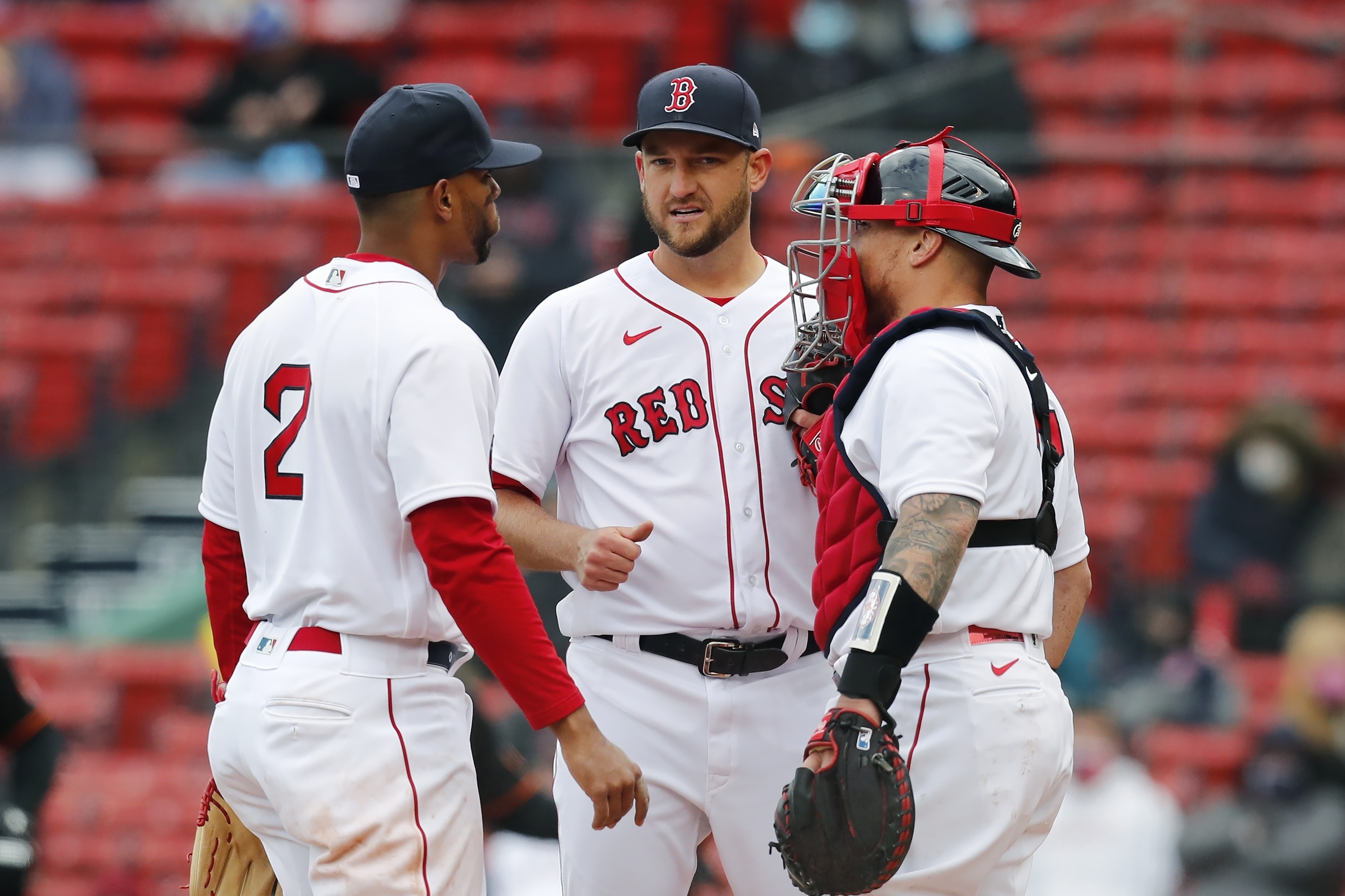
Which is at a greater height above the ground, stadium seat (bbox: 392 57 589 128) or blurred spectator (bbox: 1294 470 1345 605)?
stadium seat (bbox: 392 57 589 128)

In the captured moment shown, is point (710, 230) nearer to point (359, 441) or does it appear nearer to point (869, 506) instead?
point (869, 506)

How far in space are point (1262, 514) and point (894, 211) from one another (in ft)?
15.8

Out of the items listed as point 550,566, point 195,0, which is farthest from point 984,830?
point 195,0

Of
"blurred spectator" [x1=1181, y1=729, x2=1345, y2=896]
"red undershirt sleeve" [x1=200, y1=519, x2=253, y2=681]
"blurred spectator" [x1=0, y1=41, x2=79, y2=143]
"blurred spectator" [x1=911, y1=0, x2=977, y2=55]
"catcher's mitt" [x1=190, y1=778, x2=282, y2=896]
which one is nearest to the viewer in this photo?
"catcher's mitt" [x1=190, y1=778, x2=282, y2=896]

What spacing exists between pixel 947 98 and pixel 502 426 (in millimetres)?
4869

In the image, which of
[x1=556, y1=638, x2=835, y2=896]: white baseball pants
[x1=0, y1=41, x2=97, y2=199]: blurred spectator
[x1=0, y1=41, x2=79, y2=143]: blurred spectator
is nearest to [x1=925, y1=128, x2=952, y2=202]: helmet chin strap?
[x1=556, y1=638, x2=835, y2=896]: white baseball pants

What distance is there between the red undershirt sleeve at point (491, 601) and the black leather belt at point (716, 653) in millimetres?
593

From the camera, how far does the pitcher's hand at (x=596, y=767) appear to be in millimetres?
3059

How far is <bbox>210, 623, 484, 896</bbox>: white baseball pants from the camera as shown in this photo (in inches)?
119

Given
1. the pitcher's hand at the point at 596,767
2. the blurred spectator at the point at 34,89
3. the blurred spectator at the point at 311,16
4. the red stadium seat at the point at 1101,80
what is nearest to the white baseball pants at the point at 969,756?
the pitcher's hand at the point at 596,767

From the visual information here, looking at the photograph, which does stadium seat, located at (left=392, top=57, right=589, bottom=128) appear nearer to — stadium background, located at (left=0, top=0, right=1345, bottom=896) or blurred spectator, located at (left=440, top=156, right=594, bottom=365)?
stadium background, located at (left=0, top=0, right=1345, bottom=896)

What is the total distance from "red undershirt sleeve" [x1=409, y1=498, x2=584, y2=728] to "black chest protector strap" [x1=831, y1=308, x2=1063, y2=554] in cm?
63

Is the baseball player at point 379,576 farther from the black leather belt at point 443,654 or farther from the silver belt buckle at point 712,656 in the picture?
the silver belt buckle at point 712,656

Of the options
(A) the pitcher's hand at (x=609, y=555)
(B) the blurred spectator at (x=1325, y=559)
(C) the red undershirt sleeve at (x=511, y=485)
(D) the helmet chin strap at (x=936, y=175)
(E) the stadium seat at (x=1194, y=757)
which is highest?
(D) the helmet chin strap at (x=936, y=175)
